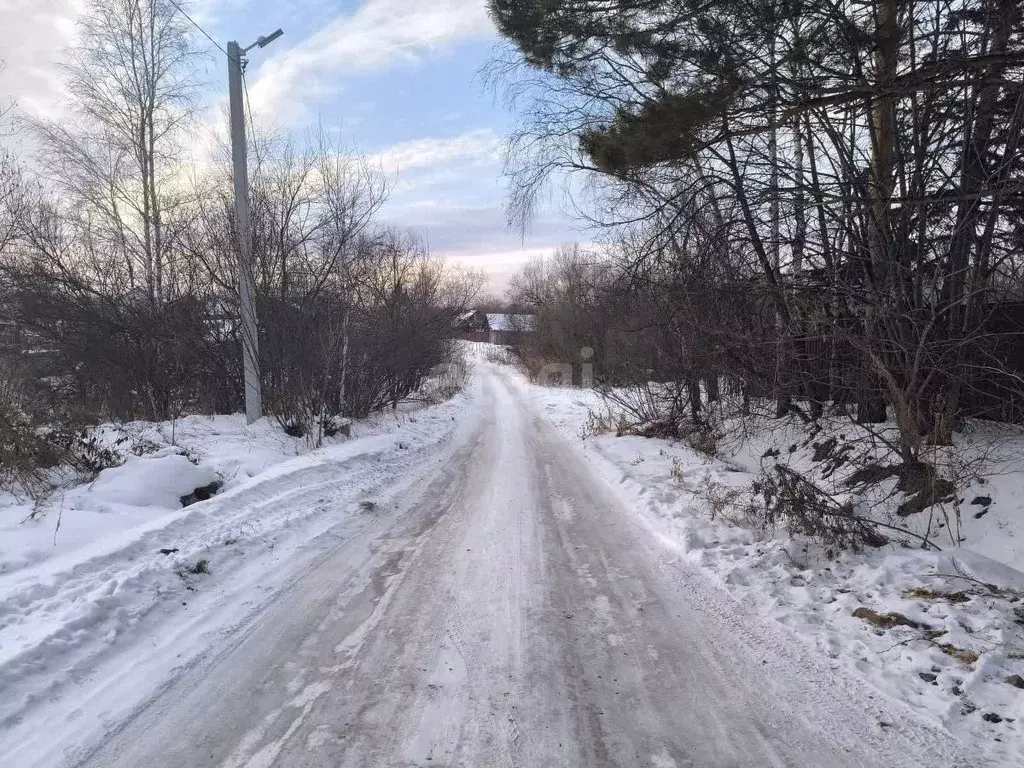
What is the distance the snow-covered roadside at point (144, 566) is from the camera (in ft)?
10.9

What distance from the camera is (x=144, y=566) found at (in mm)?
4852

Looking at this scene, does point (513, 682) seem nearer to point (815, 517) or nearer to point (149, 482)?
point (815, 517)

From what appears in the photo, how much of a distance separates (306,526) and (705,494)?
185 inches

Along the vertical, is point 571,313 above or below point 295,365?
above

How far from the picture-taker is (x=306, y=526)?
6.66 meters

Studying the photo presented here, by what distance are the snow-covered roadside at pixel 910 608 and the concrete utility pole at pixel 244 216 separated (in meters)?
7.57

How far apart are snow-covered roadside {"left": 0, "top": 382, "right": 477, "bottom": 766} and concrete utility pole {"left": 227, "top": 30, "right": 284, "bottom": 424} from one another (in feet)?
5.31

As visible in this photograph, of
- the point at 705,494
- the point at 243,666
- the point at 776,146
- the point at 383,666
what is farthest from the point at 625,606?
the point at 776,146

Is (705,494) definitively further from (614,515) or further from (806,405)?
(806,405)

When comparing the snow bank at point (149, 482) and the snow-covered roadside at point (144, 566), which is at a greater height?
the snow bank at point (149, 482)

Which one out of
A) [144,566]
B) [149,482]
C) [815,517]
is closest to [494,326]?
[149,482]

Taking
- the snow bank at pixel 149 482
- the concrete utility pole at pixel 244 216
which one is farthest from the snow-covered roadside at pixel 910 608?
the concrete utility pole at pixel 244 216

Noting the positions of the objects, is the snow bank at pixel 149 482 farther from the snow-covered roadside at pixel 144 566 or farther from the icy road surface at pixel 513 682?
the icy road surface at pixel 513 682

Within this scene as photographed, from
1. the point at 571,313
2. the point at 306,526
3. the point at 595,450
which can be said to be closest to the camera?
the point at 306,526
